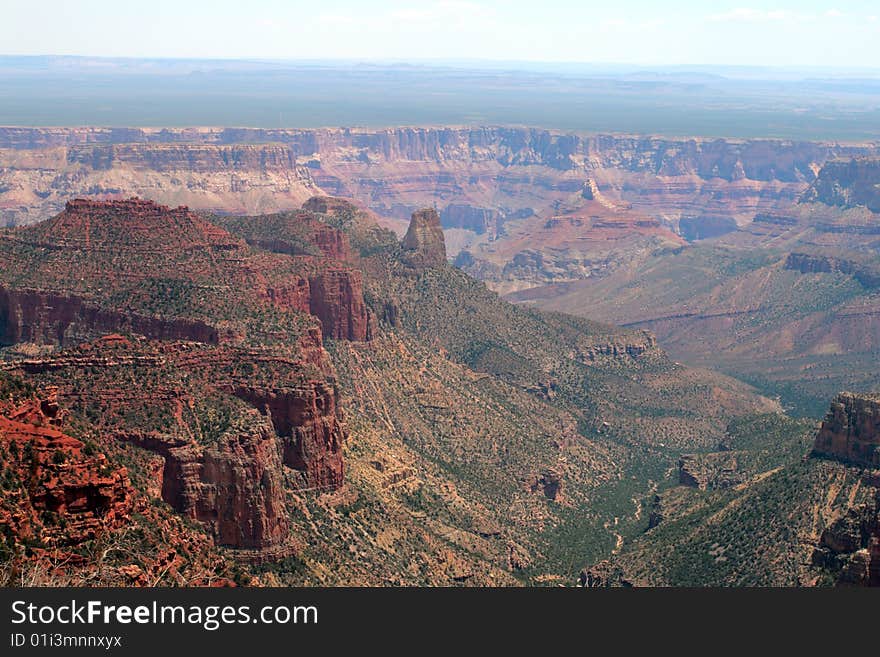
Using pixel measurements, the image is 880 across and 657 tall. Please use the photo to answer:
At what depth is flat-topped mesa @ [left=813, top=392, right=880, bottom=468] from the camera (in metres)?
109

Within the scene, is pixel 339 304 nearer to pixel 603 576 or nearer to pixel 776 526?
pixel 603 576

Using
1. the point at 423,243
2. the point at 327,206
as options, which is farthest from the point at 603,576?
the point at 327,206

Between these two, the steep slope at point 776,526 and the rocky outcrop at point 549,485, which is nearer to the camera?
the steep slope at point 776,526

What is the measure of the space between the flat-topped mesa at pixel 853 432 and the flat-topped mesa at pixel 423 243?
3078 inches

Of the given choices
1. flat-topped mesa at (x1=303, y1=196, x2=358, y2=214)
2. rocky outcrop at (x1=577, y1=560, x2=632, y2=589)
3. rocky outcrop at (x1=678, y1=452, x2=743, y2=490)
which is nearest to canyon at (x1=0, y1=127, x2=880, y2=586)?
rocky outcrop at (x1=577, y1=560, x2=632, y2=589)

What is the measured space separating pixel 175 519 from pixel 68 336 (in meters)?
43.0

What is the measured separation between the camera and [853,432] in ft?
362

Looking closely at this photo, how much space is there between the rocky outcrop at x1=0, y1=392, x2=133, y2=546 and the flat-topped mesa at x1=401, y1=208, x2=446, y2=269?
122m

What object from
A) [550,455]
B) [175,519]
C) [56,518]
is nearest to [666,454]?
[550,455]

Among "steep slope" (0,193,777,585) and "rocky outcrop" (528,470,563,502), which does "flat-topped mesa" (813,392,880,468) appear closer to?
"steep slope" (0,193,777,585)

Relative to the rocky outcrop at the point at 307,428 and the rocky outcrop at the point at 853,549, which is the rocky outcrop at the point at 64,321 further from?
the rocky outcrop at the point at 853,549

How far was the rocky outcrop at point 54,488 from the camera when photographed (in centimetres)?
5684

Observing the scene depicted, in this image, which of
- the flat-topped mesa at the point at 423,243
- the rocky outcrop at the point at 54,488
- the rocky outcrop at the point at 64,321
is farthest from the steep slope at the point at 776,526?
the flat-topped mesa at the point at 423,243

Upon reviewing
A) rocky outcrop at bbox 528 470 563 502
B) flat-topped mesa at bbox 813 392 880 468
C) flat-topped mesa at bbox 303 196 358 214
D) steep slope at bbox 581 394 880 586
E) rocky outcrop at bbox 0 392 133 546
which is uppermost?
rocky outcrop at bbox 0 392 133 546
